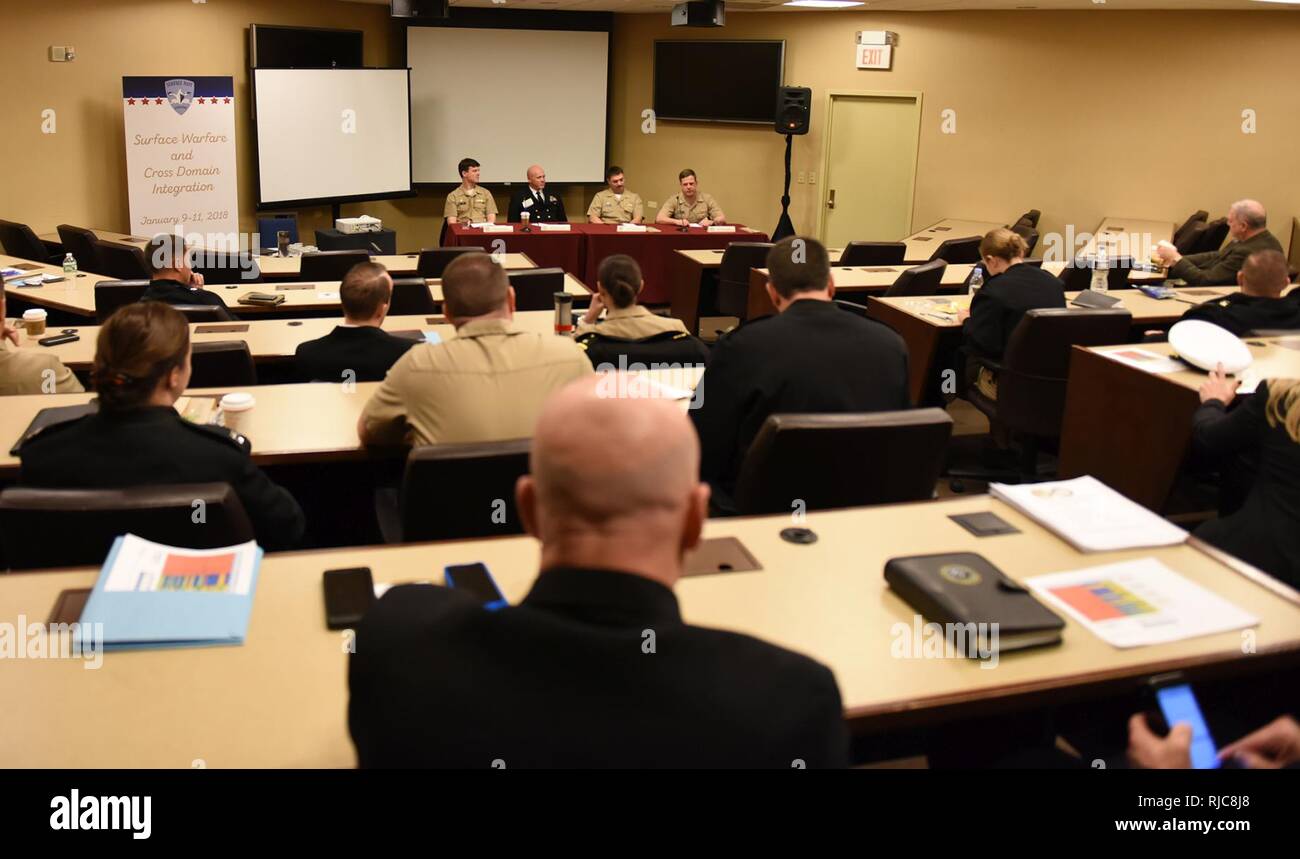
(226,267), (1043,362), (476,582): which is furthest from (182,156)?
(476,582)

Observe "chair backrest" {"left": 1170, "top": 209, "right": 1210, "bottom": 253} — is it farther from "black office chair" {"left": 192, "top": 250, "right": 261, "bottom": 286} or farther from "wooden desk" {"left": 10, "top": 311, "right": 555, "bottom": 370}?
"black office chair" {"left": 192, "top": 250, "right": 261, "bottom": 286}

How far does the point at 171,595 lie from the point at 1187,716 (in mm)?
1656

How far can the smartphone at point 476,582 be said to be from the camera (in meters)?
1.93

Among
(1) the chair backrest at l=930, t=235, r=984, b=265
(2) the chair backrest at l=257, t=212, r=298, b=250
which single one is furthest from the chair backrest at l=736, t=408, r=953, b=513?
(2) the chair backrest at l=257, t=212, r=298, b=250

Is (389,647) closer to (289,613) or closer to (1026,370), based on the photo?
(289,613)

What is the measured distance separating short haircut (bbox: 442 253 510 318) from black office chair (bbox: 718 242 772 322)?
4299mm

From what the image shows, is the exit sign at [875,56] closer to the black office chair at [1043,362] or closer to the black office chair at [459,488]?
the black office chair at [1043,362]

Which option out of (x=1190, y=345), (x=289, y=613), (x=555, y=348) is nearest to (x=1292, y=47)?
(x=1190, y=345)

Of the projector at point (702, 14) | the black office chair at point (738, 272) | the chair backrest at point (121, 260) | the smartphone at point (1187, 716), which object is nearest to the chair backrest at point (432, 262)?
the chair backrest at point (121, 260)

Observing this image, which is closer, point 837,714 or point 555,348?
point 837,714

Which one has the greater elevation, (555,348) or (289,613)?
(555,348)

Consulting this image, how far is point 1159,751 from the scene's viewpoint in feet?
5.41
